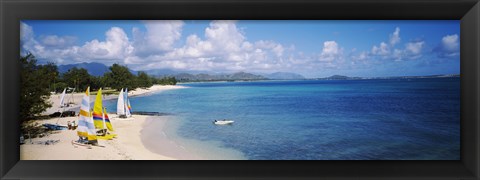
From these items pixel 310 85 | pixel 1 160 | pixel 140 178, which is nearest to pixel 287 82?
pixel 310 85

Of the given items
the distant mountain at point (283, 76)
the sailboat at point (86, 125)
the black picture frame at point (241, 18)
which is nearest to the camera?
the black picture frame at point (241, 18)

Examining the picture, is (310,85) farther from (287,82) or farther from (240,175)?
(240,175)

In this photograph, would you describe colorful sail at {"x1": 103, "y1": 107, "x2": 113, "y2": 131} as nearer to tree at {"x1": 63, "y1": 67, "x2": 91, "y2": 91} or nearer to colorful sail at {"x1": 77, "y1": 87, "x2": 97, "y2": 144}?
colorful sail at {"x1": 77, "y1": 87, "x2": 97, "y2": 144}

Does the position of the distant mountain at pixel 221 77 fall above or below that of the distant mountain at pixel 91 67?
below

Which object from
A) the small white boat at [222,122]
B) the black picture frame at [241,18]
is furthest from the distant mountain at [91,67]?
the small white boat at [222,122]

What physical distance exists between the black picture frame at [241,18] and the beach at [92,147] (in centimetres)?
13

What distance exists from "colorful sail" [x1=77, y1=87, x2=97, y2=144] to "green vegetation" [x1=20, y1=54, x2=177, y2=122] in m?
0.21

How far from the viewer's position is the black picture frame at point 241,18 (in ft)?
9.38

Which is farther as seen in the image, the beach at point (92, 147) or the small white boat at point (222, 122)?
the small white boat at point (222, 122)

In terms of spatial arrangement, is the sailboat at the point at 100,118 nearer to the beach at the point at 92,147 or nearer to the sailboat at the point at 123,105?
the beach at the point at 92,147

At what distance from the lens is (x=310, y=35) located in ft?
12.1

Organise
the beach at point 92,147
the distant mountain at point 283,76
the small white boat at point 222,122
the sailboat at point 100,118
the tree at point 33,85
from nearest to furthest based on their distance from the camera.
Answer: the tree at point 33,85, the beach at point 92,147, the sailboat at point 100,118, the small white boat at point 222,122, the distant mountain at point 283,76

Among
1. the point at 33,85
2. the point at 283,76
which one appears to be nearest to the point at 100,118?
the point at 33,85

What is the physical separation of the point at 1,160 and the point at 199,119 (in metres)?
2.31
